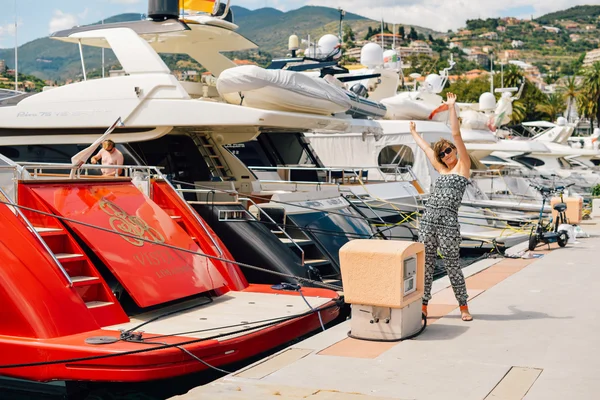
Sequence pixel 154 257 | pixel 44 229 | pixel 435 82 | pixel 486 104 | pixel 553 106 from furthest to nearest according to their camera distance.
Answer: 1. pixel 553 106
2. pixel 486 104
3. pixel 435 82
4. pixel 154 257
5. pixel 44 229

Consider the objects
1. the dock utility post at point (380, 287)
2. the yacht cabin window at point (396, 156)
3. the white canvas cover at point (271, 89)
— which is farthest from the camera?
the yacht cabin window at point (396, 156)

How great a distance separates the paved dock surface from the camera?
5.29 metres

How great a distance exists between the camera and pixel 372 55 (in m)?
24.4

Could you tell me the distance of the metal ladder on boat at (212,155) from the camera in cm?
1209

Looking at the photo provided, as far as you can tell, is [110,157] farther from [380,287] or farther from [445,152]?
[380,287]

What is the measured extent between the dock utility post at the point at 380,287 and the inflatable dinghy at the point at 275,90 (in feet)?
13.5

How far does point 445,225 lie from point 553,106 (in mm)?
85999

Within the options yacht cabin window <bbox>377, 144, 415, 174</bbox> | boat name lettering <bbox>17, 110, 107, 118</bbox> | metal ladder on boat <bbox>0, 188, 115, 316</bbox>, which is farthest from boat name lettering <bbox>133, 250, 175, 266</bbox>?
yacht cabin window <bbox>377, 144, 415, 174</bbox>

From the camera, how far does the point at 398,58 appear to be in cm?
2678

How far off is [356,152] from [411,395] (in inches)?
602

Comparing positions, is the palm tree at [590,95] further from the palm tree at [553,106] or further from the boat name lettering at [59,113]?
the boat name lettering at [59,113]

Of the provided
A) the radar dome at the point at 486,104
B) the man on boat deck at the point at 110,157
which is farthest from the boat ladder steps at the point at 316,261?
the radar dome at the point at 486,104

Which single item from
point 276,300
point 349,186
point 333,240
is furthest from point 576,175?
point 276,300

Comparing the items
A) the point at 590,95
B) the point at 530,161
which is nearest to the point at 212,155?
the point at 530,161
